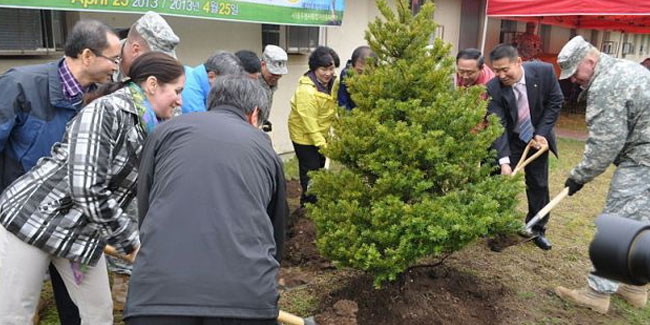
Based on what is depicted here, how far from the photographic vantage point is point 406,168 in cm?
289

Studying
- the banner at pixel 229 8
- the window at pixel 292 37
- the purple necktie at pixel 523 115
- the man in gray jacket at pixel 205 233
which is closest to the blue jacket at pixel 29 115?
A: the man in gray jacket at pixel 205 233

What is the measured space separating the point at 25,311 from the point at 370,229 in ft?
5.61

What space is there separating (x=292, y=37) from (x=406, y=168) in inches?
188

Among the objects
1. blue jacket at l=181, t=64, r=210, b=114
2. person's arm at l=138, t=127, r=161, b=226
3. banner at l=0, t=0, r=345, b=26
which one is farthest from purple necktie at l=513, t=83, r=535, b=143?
person's arm at l=138, t=127, r=161, b=226

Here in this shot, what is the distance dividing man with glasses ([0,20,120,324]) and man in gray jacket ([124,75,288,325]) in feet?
2.74

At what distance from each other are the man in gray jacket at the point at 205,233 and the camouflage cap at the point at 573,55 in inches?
100

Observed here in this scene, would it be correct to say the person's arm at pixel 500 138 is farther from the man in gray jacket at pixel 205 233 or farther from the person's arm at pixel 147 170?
the person's arm at pixel 147 170

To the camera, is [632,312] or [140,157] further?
[632,312]

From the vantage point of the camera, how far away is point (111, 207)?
2.11m

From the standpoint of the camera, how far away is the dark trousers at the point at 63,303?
2.65 metres

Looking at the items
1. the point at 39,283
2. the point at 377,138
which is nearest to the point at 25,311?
the point at 39,283

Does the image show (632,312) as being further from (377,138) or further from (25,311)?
(25,311)

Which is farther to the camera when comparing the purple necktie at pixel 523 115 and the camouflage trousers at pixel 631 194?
the purple necktie at pixel 523 115

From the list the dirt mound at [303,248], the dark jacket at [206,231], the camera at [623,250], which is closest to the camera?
the camera at [623,250]
